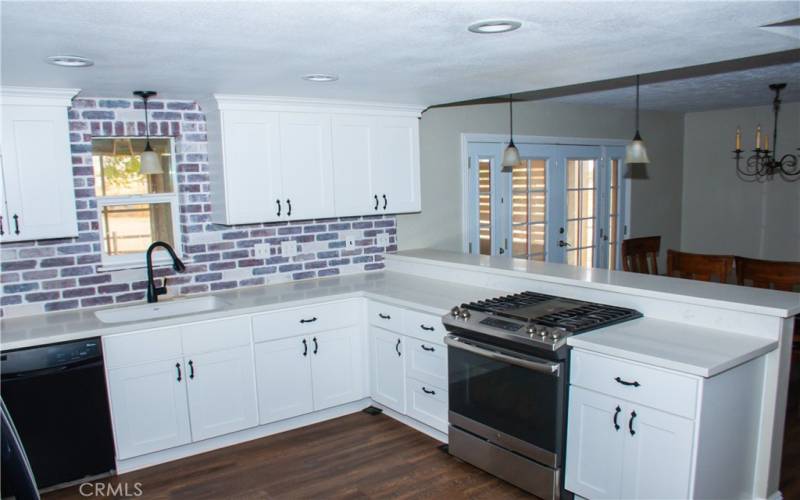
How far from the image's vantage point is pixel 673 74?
420 centimetres

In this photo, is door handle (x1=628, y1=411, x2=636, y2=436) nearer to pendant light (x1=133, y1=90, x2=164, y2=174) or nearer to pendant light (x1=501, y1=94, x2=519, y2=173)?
pendant light (x1=501, y1=94, x2=519, y2=173)

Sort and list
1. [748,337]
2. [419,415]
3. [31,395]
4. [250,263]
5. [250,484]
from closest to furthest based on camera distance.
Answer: [748,337]
[31,395]
[250,484]
[419,415]
[250,263]

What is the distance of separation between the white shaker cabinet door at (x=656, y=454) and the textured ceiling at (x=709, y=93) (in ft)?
9.12

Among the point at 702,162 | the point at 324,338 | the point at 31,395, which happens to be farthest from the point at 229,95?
the point at 702,162

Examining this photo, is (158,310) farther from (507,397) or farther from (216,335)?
(507,397)

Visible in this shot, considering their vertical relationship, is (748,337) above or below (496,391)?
above

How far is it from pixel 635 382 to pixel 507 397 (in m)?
0.68

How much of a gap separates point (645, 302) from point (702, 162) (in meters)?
4.47

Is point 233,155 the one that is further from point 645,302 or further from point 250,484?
point 645,302

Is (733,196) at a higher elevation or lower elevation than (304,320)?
higher

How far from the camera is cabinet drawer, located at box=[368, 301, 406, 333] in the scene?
146 inches

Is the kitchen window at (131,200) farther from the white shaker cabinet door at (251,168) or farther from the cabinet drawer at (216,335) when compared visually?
the cabinet drawer at (216,335)

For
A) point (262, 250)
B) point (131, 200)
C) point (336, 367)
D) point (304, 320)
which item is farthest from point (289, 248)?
point (131, 200)

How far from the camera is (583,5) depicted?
1958 millimetres
